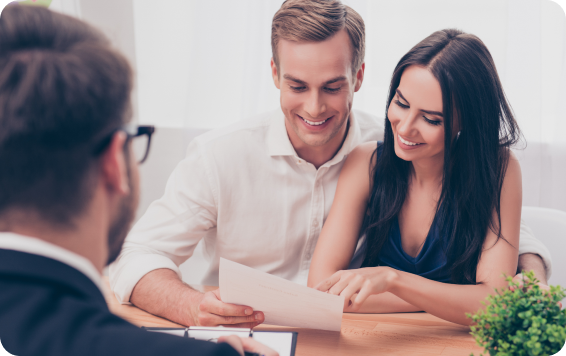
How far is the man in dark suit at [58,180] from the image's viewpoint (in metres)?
0.52

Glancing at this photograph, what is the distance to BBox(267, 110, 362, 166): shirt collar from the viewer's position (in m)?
1.65

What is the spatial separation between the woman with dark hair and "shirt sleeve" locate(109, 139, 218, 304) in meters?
0.43

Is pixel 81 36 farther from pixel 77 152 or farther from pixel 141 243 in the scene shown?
pixel 141 243

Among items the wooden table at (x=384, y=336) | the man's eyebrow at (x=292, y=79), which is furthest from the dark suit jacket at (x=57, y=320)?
the man's eyebrow at (x=292, y=79)

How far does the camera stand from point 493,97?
4.61 feet

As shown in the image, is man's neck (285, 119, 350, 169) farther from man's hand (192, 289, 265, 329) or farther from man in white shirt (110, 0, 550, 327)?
man's hand (192, 289, 265, 329)

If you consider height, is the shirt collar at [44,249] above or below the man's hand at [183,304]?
above

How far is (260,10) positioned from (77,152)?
2.48 meters

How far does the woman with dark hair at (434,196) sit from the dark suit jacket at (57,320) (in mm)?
708

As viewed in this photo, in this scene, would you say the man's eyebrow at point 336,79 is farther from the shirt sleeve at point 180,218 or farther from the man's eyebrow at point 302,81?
the shirt sleeve at point 180,218

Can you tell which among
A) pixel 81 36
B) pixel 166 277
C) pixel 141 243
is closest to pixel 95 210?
pixel 81 36

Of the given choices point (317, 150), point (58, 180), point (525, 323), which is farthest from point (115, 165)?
point (317, 150)

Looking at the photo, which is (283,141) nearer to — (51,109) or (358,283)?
(358,283)

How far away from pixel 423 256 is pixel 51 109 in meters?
1.32
